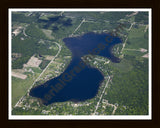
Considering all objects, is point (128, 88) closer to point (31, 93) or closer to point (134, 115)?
point (134, 115)

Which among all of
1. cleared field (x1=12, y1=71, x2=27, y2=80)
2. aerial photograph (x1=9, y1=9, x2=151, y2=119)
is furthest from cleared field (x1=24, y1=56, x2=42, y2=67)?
cleared field (x1=12, y1=71, x2=27, y2=80)

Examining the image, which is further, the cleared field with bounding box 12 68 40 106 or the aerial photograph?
the cleared field with bounding box 12 68 40 106

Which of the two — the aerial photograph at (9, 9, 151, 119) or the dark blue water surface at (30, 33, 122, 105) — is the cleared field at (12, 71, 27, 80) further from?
the dark blue water surface at (30, 33, 122, 105)

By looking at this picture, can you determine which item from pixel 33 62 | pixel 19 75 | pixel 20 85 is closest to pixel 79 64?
pixel 33 62

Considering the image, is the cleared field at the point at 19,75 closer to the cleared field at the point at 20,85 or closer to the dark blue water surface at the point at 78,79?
the cleared field at the point at 20,85

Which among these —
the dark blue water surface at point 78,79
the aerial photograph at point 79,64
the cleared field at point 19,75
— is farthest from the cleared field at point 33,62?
the dark blue water surface at point 78,79

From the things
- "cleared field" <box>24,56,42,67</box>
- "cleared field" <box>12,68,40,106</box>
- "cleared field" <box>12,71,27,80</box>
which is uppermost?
"cleared field" <box>24,56,42,67</box>

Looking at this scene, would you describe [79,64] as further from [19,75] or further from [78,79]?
[19,75]

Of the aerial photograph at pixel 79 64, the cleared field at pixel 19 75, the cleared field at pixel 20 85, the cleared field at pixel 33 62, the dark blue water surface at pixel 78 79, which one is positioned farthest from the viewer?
the cleared field at pixel 33 62
